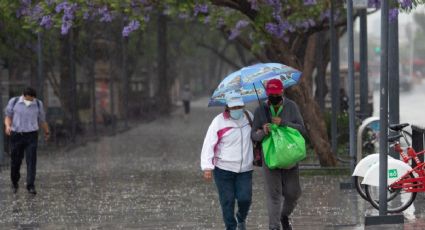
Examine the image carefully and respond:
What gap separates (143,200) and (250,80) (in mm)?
4932

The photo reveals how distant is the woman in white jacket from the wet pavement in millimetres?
1656

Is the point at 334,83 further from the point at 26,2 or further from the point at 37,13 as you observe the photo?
the point at 26,2

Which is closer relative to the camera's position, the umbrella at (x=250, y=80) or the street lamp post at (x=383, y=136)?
the umbrella at (x=250, y=80)

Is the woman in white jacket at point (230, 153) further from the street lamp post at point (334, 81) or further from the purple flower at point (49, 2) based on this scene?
the purple flower at point (49, 2)

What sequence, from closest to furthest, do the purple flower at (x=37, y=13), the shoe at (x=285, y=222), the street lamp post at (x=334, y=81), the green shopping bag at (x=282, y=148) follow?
1. the green shopping bag at (x=282, y=148)
2. the shoe at (x=285, y=222)
3. the street lamp post at (x=334, y=81)
4. the purple flower at (x=37, y=13)

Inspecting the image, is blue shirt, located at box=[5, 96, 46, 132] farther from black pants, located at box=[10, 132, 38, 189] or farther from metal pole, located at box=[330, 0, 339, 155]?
metal pole, located at box=[330, 0, 339, 155]

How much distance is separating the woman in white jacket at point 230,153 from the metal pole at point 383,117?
1773 millimetres

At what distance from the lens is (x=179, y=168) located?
24.1 m

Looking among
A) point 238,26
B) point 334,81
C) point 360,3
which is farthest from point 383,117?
point 238,26

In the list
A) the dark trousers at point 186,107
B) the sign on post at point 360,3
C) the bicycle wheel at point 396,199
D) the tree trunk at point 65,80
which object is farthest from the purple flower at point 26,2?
the dark trousers at point 186,107

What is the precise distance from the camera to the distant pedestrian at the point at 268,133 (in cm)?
1177

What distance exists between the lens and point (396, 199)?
49.2ft

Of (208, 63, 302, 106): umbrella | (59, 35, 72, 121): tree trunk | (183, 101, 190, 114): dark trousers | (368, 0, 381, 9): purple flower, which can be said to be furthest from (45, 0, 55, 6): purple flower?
(183, 101, 190, 114): dark trousers

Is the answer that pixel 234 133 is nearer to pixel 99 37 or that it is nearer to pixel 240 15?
pixel 240 15
